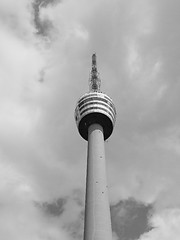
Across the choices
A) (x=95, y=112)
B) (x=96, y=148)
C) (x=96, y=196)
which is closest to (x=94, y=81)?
(x=95, y=112)

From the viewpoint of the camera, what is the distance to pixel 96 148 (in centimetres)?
8019

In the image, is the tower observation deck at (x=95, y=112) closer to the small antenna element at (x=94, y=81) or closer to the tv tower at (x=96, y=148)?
the tv tower at (x=96, y=148)

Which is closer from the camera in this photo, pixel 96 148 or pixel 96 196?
pixel 96 196

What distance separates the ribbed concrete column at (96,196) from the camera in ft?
213

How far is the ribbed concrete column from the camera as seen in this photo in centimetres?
6500

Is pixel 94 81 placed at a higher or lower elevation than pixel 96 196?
higher

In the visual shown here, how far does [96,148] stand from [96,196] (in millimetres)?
14166

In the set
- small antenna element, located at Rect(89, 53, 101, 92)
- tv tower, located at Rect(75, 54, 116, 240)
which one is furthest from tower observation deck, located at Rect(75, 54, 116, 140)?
small antenna element, located at Rect(89, 53, 101, 92)

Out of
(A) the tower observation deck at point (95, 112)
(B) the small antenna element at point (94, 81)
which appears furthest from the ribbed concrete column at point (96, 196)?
(B) the small antenna element at point (94, 81)

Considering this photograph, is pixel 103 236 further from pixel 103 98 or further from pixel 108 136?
pixel 103 98

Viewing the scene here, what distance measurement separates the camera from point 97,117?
295ft

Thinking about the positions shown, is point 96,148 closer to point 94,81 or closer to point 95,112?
point 95,112

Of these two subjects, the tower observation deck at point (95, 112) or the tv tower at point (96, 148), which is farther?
the tower observation deck at point (95, 112)

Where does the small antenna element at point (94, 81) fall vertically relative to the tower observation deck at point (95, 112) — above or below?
above
